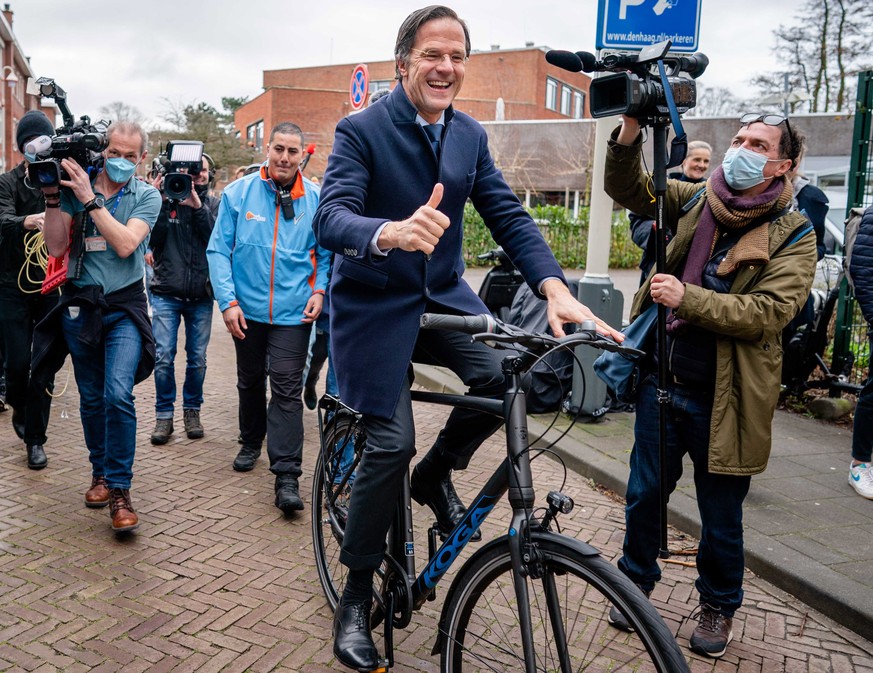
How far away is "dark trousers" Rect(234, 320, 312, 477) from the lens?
4711mm

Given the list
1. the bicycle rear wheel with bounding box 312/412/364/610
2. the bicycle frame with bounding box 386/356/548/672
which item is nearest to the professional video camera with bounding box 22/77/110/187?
the bicycle rear wheel with bounding box 312/412/364/610

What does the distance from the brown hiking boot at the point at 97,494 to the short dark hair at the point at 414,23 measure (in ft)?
9.83

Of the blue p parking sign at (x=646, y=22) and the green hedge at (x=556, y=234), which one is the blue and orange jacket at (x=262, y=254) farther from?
the green hedge at (x=556, y=234)

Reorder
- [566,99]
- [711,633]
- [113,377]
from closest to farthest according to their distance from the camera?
1. [711,633]
2. [113,377]
3. [566,99]

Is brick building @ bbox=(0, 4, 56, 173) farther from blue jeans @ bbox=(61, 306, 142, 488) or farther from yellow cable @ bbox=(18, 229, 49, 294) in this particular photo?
blue jeans @ bbox=(61, 306, 142, 488)

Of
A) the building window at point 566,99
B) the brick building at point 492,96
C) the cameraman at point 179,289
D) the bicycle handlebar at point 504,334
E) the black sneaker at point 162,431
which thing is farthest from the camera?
the building window at point 566,99

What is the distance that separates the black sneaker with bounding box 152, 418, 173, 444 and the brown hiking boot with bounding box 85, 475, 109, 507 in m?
1.21

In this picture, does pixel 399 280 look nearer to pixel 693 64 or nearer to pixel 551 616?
pixel 551 616

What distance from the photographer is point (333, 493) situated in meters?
3.37

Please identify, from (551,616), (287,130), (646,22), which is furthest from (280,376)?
(646,22)

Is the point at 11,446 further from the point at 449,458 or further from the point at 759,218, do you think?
the point at 759,218

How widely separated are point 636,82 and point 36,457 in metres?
4.24

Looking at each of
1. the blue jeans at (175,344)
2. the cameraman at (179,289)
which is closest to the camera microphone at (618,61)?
the cameraman at (179,289)

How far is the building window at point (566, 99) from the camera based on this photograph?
48.2 meters
